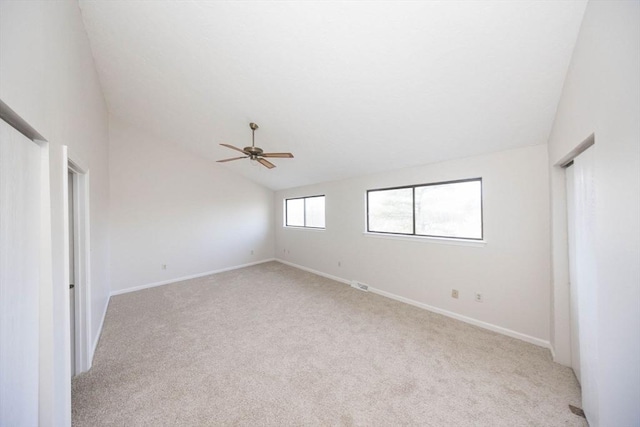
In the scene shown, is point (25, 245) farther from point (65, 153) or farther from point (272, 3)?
point (272, 3)

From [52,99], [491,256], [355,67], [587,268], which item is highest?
[355,67]

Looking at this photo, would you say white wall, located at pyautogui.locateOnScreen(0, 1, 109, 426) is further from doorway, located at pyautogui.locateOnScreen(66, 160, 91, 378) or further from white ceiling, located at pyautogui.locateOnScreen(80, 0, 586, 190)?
white ceiling, located at pyautogui.locateOnScreen(80, 0, 586, 190)

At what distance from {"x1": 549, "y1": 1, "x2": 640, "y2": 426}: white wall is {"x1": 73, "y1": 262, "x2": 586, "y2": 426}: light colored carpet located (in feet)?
2.19

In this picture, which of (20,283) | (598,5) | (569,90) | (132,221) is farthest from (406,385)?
(132,221)

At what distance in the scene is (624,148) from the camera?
1000 mm

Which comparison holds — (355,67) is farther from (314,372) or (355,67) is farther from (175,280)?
(175,280)

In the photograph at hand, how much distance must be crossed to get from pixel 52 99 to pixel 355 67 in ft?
6.95

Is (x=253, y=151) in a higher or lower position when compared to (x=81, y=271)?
higher

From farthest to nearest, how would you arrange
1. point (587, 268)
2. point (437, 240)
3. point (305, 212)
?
point (305, 212)
point (437, 240)
point (587, 268)

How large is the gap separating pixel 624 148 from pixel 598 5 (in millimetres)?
869

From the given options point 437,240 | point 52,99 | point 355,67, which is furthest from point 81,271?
point 437,240

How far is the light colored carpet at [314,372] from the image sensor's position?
160cm

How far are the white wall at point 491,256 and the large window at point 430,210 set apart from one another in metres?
0.14

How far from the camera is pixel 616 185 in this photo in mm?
1051
